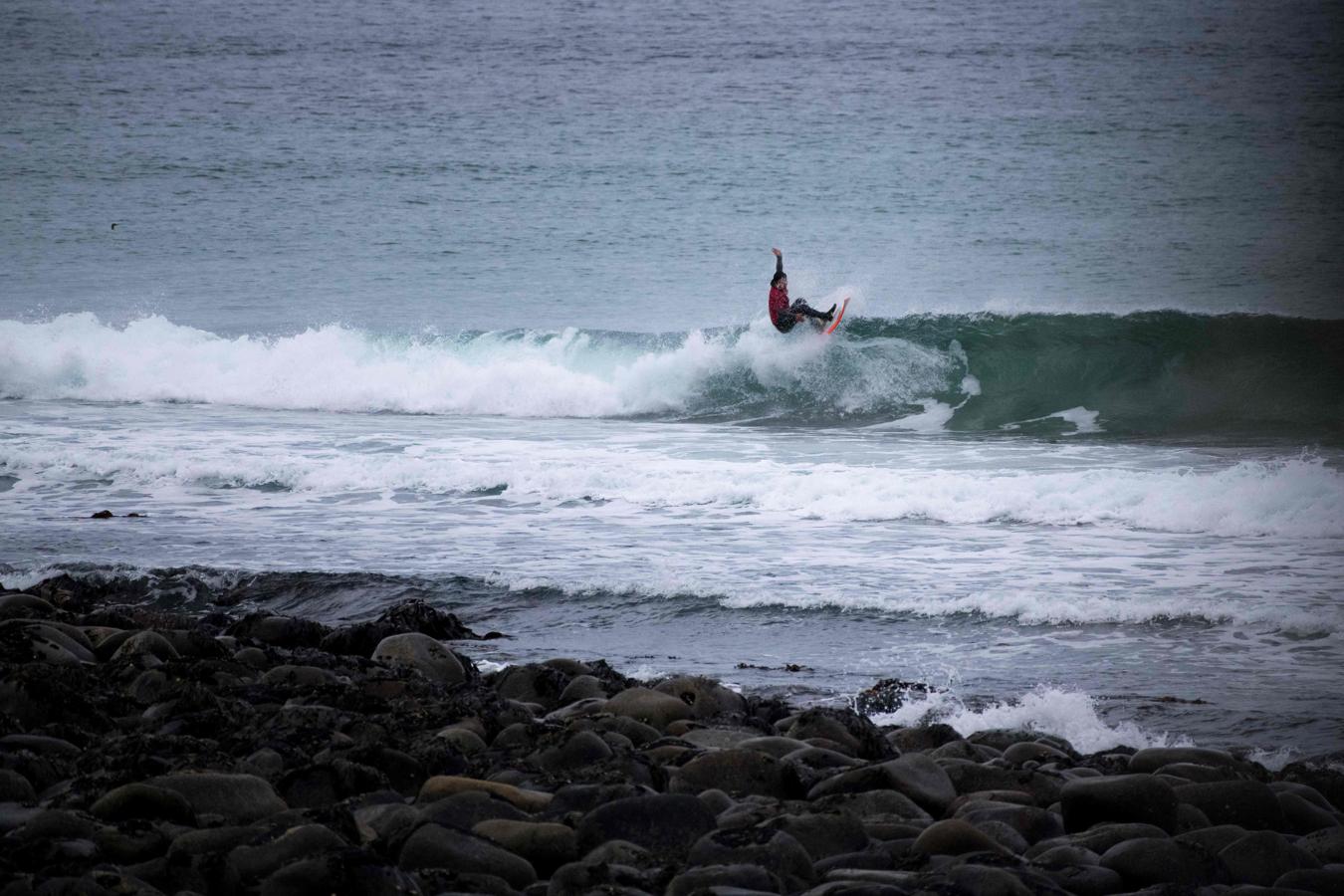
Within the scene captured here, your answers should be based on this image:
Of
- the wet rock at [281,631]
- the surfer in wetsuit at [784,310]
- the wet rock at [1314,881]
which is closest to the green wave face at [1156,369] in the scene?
the surfer in wetsuit at [784,310]

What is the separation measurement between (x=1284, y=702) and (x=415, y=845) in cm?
424

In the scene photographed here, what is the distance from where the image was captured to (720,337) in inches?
817

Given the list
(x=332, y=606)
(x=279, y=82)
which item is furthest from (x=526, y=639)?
(x=279, y=82)

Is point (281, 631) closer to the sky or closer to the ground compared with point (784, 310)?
closer to the ground

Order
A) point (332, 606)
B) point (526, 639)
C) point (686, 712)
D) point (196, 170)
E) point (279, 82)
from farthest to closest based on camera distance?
point (279, 82) < point (196, 170) < point (332, 606) < point (526, 639) < point (686, 712)

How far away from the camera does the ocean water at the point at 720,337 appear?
7.86 meters

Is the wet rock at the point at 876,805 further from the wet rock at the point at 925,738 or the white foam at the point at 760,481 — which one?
the white foam at the point at 760,481

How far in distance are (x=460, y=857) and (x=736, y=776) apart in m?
1.21

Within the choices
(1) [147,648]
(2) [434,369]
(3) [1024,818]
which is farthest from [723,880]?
(2) [434,369]

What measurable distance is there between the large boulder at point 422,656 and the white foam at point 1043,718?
1945 mm

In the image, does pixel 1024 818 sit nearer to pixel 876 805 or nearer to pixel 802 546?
pixel 876 805

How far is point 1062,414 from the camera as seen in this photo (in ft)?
58.7

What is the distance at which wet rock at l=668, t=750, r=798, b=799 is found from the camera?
427 centimetres

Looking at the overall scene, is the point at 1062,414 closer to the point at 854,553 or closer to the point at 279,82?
the point at 854,553
